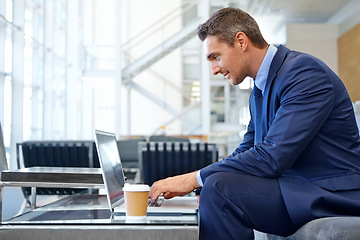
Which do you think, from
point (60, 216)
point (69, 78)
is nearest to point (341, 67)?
point (69, 78)

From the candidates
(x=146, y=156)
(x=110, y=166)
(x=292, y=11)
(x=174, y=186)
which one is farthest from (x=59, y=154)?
(x=292, y=11)

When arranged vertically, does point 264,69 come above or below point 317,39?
below

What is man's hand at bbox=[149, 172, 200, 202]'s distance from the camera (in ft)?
4.66

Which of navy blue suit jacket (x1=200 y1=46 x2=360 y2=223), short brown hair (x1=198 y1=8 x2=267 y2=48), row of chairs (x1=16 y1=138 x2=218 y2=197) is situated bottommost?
row of chairs (x1=16 y1=138 x2=218 y2=197)

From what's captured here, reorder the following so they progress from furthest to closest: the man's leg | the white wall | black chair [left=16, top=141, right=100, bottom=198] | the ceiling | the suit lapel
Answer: the white wall, the ceiling, black chair [left=16, top=141, right=100, bottom=198], the suit lapel, the man's leg

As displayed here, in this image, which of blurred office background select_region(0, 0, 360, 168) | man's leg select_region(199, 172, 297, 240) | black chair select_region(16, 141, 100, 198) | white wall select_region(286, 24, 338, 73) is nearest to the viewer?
man's leg select_region(199, 172, 297, 240)

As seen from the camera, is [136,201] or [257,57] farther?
[257,57]

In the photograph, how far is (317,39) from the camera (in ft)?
38.7

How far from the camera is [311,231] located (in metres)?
1.18

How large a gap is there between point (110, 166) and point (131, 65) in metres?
10.1

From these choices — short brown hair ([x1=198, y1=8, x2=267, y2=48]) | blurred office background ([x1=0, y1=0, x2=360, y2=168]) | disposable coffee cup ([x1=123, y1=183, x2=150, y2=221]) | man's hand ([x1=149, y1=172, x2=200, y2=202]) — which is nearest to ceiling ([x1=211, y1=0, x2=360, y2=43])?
blurred office background ([x1=0, y1=0, x2=360, y2=168])

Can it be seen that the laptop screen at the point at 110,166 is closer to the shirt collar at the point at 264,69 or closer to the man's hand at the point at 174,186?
the man's hand at the point at 174,186

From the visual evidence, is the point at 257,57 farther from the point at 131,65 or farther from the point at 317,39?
the point at 317,39

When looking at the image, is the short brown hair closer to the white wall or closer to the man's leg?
the man's leg
